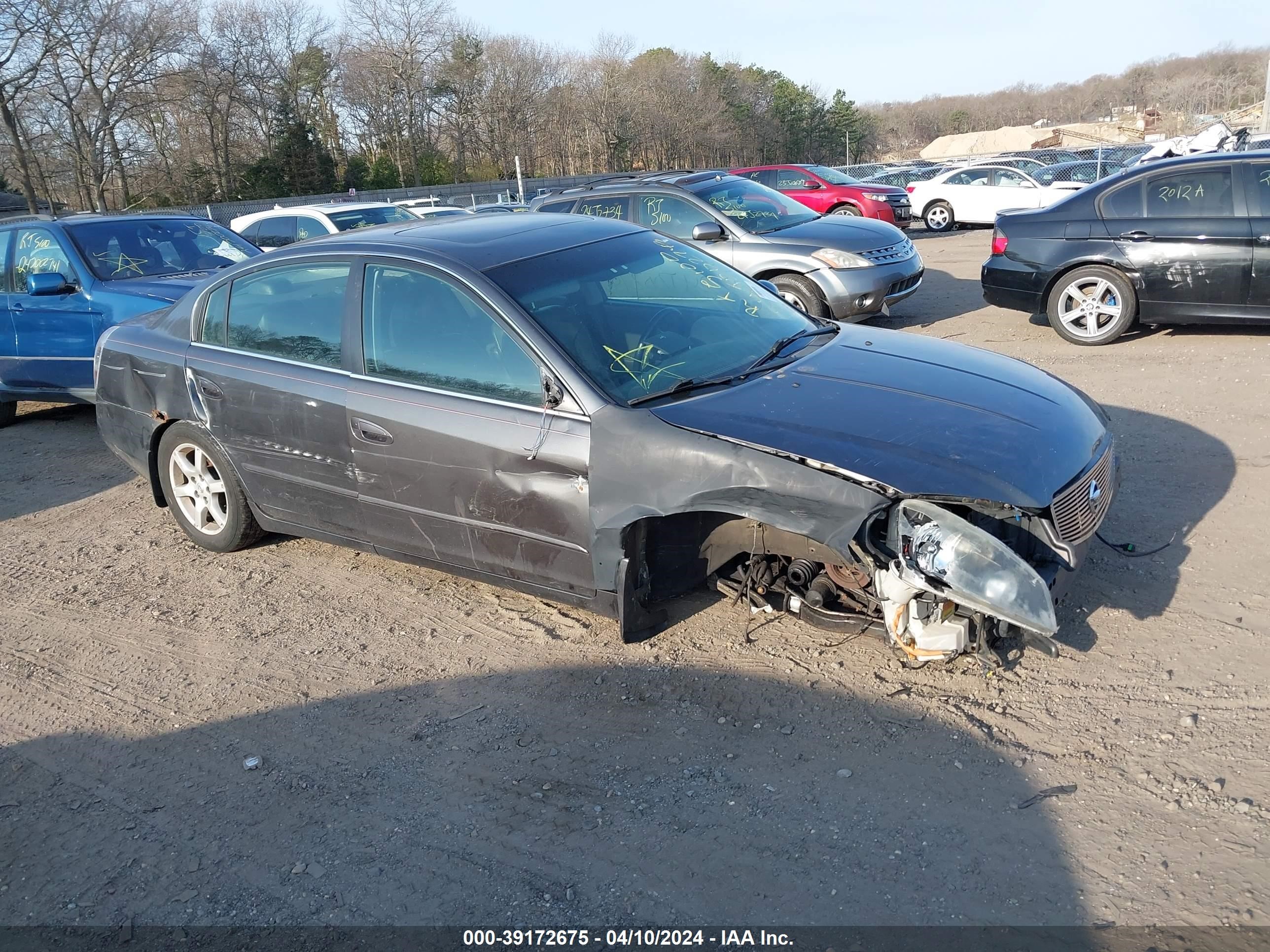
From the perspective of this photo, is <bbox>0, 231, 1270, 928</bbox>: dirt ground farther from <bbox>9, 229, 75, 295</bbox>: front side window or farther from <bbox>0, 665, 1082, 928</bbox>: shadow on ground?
<bbox>9, 229, 75, 295</bbox>: front side window

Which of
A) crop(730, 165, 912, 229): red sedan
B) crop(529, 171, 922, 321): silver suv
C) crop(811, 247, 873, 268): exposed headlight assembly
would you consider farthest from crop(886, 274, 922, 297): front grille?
crop(730, 165, 912, 229): red sedan

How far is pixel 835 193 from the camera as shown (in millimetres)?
20125

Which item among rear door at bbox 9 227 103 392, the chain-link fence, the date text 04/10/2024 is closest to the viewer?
the date text 04/10/2024

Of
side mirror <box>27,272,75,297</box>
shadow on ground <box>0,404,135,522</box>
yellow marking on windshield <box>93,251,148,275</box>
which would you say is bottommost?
shadow on ground <box>0,404,135,522</box>

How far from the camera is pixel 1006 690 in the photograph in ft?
11.6

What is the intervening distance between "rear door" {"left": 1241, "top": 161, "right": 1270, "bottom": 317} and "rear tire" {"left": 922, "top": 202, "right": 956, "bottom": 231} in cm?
1427

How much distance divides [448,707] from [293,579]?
1692 mm

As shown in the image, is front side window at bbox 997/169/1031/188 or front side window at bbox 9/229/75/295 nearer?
front side window at bbox 9/229/75/295

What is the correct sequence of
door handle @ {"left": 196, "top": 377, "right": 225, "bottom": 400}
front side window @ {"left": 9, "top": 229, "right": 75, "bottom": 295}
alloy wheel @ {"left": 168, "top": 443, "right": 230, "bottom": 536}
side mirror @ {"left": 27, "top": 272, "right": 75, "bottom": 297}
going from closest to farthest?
1. door handle @ {"left": 196, "top": 377, "right": 225, "bottom": 400}
2. alloy wheel @ {"left": 168, "top": 443, "right": 230, "bottom": 536}
3. side mirror @ {"left": 27, "top": 272, "right": 75, "bottom": 297}
4. front side window @ {"left": 9, "top": 229, "right": 75, "bottom": 295}

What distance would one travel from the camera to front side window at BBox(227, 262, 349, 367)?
4.53m

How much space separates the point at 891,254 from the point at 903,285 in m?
0.32

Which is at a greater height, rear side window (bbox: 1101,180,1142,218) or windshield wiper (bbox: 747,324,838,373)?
rear side window (bbox: 1101,180,1142,218)

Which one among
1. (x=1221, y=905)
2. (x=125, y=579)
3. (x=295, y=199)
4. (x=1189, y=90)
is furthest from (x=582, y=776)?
(x=1189, y=90)

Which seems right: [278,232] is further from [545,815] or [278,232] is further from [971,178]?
[971,178]
